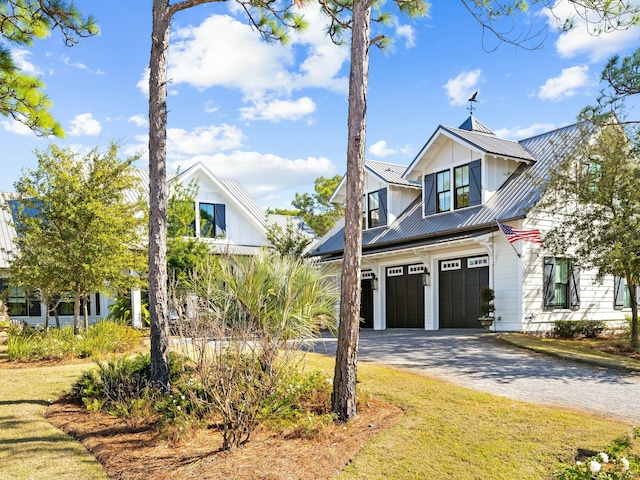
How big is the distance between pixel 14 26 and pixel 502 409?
10028 millimetres

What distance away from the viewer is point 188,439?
19.9 ft

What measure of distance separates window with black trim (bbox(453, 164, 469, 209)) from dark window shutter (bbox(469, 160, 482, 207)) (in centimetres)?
21

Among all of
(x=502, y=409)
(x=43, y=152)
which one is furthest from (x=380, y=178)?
(x=502, y=409)

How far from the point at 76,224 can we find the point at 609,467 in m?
12.0

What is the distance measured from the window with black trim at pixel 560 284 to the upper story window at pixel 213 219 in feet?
43.3

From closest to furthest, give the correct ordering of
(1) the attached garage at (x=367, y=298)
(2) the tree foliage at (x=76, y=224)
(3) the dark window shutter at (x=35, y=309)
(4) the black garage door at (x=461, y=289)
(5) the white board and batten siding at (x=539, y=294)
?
(2) the tree foliage at (x=76, y=224)
(5) the white board and batten siding at (x=539, y=294)
(4) the black garage door at (x=461, y=289)
(3) the dark window shutter at (x=35, y=309)
(1) the attached garage at (x=367, y=298)

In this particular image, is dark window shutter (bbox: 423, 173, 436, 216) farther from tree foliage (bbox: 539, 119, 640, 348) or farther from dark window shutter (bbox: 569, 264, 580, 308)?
tree foliage (bbox: 539, 119, 640, 348)

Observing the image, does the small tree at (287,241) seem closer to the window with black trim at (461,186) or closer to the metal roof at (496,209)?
the metal roof at (496,209)

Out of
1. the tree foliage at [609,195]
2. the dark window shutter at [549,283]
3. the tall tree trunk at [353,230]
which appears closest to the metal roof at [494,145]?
the tree foliage at [609,195]

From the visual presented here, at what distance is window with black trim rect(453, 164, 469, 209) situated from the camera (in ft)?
59.6

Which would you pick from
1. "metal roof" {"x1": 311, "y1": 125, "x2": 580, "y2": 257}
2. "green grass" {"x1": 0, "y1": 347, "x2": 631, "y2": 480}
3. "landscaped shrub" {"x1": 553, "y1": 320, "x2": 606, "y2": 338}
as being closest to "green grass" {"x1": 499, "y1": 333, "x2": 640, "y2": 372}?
"landscaped shrub" {"x1": 553, "y1": 320, "x2": 606, "y2": 338}

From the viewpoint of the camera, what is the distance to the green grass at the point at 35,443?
17.6ft

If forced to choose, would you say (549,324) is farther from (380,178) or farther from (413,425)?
(413,425)

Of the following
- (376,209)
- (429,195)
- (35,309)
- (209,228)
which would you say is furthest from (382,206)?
(35,309)
